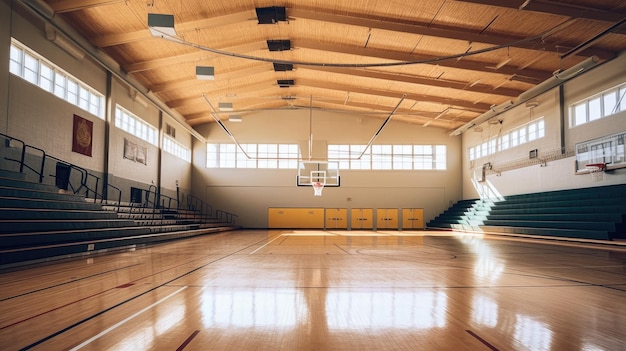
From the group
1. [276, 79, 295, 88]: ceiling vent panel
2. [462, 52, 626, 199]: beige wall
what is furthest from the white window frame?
[462, 52, 626, 199]: beige wall

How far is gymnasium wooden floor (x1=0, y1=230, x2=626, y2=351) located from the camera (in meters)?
2.50

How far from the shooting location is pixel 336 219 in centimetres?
2466

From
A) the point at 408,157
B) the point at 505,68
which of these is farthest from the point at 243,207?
the point at 505,68

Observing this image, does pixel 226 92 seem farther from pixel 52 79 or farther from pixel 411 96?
pixel 411 96

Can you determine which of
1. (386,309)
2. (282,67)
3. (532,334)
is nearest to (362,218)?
(282,67)

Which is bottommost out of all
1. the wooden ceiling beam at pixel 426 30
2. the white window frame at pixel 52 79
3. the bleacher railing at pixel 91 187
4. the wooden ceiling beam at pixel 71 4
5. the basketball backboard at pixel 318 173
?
the bleacher railing at pixel 91 187

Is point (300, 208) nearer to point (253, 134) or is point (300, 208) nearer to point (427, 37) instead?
point (253, 134)

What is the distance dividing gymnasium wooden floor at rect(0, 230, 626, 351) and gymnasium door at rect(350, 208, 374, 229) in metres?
18.6

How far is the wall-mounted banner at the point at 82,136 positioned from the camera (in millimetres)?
12609

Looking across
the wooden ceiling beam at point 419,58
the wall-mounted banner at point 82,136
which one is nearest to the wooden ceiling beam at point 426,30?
the wooden ceiling beam at point 419,58

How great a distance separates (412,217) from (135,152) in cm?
1616

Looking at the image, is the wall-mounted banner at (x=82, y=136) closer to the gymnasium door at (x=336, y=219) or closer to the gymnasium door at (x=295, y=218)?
the gymnasium door at (x=295, y=218)

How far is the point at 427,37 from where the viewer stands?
13.3 metres

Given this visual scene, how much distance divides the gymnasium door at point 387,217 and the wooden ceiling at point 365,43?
24.5ft
